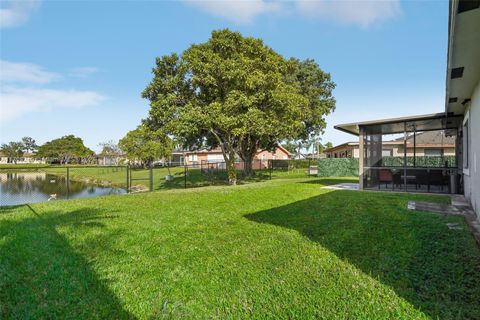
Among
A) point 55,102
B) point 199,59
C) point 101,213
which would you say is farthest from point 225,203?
point 55,102

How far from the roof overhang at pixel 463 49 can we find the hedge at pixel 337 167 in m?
14.8

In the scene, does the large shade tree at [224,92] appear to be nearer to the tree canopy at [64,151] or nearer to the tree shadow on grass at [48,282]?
the tree shadow on grass at [48,282]

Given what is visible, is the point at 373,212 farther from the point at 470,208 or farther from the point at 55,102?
the point at 55,102

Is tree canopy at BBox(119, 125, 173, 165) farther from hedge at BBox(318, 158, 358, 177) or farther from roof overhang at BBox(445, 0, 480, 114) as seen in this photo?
roof overhang at BBox(445, 0, 480, 114)

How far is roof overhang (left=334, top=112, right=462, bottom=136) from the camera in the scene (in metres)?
9.35

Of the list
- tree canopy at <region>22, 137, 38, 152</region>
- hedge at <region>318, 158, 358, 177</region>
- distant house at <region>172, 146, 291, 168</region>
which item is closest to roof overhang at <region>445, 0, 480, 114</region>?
hedge at <region>318, 158, 358, 177</region>

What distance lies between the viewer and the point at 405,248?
3707 mm

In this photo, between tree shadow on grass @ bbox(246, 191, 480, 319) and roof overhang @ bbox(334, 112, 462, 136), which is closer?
tree shadow on grass @ bbox(246, 191, 480, 319)

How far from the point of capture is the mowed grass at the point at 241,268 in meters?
2.31

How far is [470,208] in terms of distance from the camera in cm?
654

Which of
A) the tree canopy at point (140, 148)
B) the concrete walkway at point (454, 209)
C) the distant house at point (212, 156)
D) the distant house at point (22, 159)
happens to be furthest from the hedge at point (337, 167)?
the distant house at point (22, 159)

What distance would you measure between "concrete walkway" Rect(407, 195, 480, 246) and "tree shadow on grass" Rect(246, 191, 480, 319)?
0.75 feet

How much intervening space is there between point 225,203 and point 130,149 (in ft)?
105

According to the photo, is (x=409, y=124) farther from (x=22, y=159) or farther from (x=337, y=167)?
(x=22, y=159)
